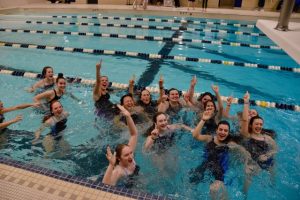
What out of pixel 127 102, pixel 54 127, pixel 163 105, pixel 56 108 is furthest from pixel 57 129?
pixel 163 105

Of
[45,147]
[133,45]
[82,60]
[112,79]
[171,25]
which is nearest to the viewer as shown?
[45,147]

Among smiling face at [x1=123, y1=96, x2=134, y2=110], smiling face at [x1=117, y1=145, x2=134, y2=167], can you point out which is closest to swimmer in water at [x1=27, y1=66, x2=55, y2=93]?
smiling face at [x1=123, y1=96, x2=134, y2=110]

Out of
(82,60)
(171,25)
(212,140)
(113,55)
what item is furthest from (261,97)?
(171,25)

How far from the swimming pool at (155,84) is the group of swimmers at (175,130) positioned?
169 mm

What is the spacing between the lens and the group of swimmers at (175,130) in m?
3.67

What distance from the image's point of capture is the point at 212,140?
423 cm

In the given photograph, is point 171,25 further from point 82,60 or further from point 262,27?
point 262,27

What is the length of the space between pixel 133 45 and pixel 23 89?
440cm

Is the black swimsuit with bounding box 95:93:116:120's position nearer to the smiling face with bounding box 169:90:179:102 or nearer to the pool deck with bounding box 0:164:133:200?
the smiling face with bounding box 169:90:179:102

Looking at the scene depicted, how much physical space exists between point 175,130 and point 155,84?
2530mm

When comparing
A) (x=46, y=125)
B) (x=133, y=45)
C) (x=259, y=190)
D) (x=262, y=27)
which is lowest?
(x=259, y=190)

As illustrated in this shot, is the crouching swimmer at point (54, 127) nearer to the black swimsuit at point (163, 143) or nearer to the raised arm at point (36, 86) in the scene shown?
the black swimsuit at point (163, 143)

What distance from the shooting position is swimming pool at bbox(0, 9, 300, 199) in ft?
13.3

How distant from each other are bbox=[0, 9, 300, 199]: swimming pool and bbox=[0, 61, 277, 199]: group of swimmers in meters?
0.17
